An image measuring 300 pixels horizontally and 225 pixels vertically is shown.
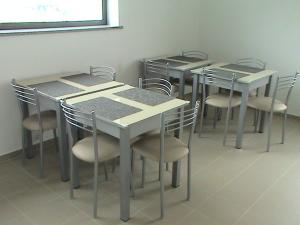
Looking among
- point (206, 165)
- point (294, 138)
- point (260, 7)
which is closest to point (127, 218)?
point (206, 165)

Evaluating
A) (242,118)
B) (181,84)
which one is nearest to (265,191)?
(242,118)

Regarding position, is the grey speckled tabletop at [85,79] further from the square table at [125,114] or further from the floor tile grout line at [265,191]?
the floor tile grout line at [265,191]

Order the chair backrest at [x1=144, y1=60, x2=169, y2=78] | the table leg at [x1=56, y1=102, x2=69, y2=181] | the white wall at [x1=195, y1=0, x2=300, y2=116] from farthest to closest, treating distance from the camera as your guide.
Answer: the white wall at [x1=195, y1=0, x2=300, y2=116], the chair backrest at [x1=144, y1=60, x2=169, y2=78], the table leg at [x1=56, y1=102, x2=69, y2=181]

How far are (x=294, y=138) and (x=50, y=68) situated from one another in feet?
9.52

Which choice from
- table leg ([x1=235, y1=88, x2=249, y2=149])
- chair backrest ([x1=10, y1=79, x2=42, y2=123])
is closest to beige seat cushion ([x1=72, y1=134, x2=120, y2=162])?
chair backrest ([x1=10, y1=79, x2=42, y2=123])

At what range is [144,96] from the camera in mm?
2672

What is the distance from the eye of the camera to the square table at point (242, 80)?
336cm

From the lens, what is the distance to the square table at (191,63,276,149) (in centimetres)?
336

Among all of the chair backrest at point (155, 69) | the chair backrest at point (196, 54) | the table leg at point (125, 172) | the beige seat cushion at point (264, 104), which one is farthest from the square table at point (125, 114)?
the chair backrest at point (196, 54)

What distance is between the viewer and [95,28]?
357 cm

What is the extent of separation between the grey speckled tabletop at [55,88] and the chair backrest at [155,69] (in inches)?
54.6

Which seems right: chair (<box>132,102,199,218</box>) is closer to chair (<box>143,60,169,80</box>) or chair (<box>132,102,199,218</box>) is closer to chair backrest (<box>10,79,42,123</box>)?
chair backrest (<box>10,79,42,123</box>)

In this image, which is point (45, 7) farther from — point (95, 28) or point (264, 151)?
point (264, 151)

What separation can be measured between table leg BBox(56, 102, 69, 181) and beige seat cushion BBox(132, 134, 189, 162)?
645 millimetres
